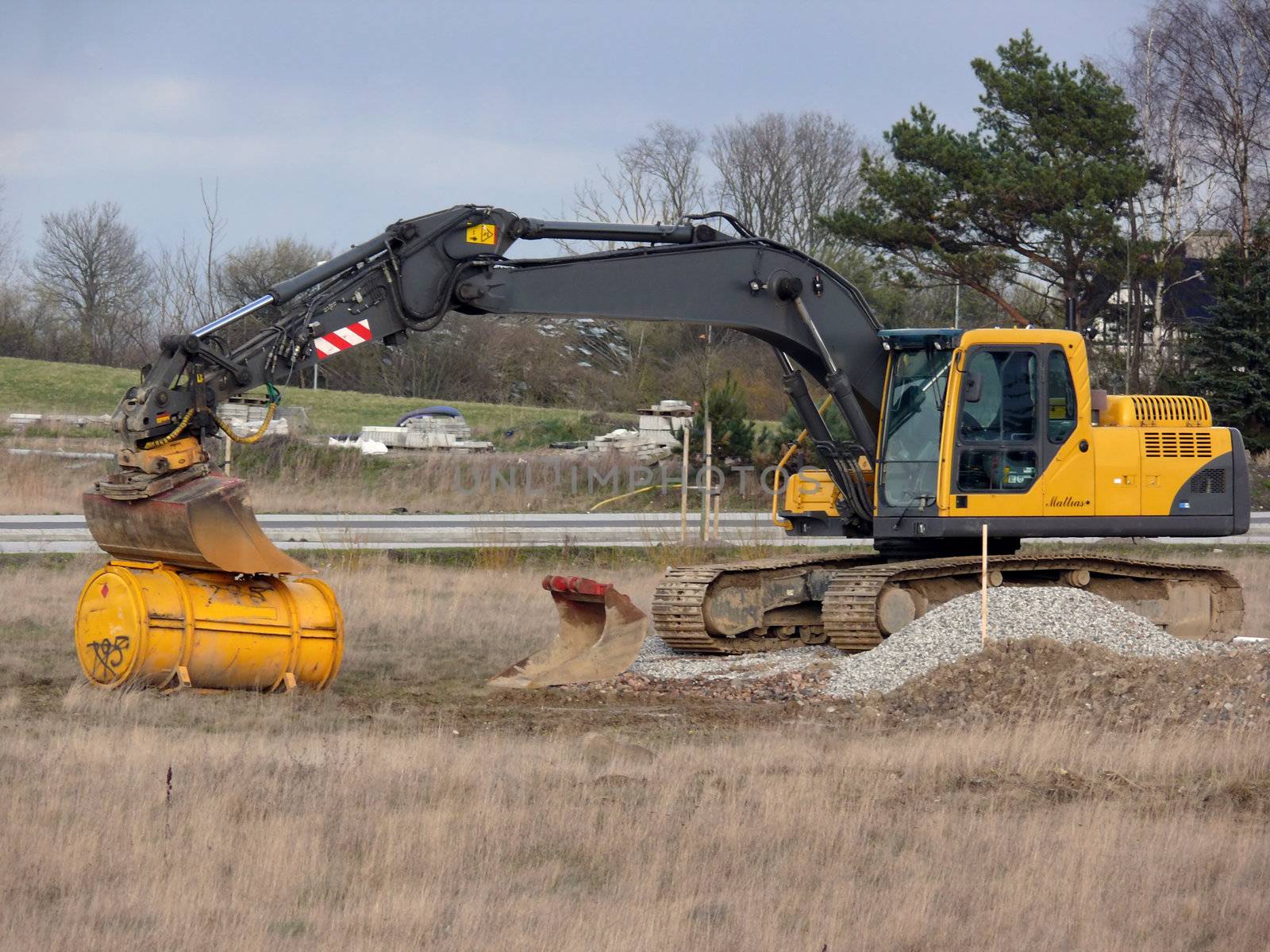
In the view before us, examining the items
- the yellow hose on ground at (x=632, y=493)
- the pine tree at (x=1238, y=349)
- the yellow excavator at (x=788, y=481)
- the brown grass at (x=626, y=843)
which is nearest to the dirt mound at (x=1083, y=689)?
the brown grass at (x=626, y=843)

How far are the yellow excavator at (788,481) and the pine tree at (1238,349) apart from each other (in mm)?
23236

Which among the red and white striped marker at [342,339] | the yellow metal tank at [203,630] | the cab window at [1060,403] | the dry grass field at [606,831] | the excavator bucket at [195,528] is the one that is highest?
the red and white striped marker at [342,339]

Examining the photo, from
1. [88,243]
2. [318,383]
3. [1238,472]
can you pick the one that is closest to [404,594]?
[1238,472]

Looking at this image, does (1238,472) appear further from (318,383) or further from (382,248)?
(318,383)

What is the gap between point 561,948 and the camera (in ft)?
16.8

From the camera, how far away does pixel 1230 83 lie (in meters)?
38.7

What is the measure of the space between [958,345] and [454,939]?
27.4ft

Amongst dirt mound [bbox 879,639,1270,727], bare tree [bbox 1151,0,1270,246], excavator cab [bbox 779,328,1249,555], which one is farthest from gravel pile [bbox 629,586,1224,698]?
bare tree [bbox 1151,0,1270,246]

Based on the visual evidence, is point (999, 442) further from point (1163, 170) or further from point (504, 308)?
point (1163, 170)

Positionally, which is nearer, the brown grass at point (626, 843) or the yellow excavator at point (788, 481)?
the brown grass at point (626, 843)

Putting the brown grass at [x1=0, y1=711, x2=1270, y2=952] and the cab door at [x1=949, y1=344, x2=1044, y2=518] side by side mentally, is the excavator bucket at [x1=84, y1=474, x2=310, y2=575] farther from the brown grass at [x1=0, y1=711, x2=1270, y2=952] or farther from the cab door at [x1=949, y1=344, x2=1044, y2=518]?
the cab door at [x1=949, y1=344, x2=1044, y2=518]

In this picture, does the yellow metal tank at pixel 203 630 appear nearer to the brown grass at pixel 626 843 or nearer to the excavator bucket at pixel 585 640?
the brown grass at pixel 626 843

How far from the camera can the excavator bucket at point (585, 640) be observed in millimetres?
11594

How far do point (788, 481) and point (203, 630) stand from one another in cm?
569
